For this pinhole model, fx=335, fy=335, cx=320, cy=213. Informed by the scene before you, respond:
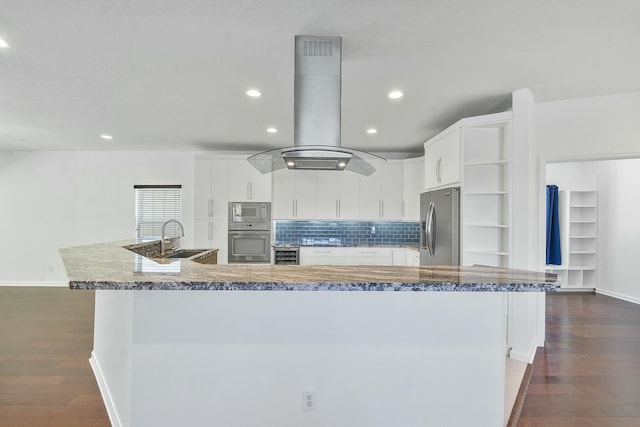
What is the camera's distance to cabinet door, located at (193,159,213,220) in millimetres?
5375

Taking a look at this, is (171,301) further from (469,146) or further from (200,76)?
(469,146)

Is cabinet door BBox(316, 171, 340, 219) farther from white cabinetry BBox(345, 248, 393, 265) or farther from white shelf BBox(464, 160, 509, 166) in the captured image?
white shelf BBox(464, 160, 509, 166)

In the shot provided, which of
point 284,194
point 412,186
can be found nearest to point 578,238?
point 412,186

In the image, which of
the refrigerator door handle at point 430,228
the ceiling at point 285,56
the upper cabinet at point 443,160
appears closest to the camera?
the ceiling at point 285,56

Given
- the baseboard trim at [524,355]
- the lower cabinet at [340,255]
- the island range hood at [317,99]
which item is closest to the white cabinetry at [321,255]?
the lower cabinet at [340,255]

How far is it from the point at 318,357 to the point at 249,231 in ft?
12.6

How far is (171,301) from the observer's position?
5.49ft

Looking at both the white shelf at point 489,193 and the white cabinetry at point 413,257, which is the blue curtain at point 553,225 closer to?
the white cabinetry at point 413,257

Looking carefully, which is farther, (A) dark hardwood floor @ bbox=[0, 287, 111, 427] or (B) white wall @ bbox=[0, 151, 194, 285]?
(B) white wall @ bbox=[0, 151, 194, 285]

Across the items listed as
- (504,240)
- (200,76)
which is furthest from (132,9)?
(504,240)

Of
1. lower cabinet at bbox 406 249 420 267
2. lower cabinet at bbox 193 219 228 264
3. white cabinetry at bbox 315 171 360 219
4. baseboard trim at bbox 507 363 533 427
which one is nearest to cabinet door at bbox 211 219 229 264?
lower cabinet at bbox 193 219 228 264

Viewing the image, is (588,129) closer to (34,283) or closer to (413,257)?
(413,257)

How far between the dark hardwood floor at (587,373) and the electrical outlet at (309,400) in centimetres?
136

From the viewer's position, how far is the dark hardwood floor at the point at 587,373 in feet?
7.16
